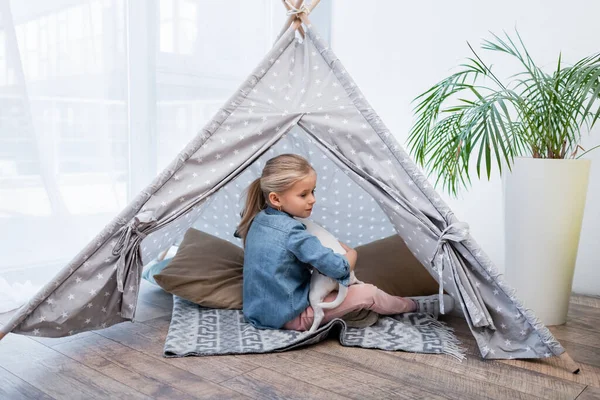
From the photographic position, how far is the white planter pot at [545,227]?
209cm

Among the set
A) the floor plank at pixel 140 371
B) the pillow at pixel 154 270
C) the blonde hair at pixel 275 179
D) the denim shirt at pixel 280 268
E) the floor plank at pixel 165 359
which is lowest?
the floor plank at pixel 140 371

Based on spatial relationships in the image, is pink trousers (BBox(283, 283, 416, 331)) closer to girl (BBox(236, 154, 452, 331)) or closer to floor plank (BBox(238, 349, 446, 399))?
girl (BBox(236, 154, 452, 331))

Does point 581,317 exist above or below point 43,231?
below

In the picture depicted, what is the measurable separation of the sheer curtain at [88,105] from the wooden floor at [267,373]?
0.63 m

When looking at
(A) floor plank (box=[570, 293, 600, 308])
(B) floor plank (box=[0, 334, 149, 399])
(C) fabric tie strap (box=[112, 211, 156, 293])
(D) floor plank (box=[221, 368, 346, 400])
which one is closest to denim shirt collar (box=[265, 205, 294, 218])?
(C) fabric tie strap (box=[112, 211, 156, 293])

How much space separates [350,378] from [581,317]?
3.87ft

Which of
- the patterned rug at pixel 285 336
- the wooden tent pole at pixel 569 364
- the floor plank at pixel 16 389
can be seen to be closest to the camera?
the floor plank at pixel 16 389

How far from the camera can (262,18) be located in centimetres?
338

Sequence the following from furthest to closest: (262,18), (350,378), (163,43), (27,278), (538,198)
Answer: (262,18) → (163,43) → (27,278) → (538,198) → (350,378)

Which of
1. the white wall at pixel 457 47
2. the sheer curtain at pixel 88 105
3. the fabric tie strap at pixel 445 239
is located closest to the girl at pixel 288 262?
the fabric tie strap at pixel 445 239

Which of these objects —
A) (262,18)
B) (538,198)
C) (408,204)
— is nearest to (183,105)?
(262,18)

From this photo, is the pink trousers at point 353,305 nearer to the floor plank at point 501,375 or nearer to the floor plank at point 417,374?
the floor plank at point 417,374

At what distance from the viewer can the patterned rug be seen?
72.9 inches

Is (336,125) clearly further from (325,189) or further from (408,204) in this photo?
(325,189)
